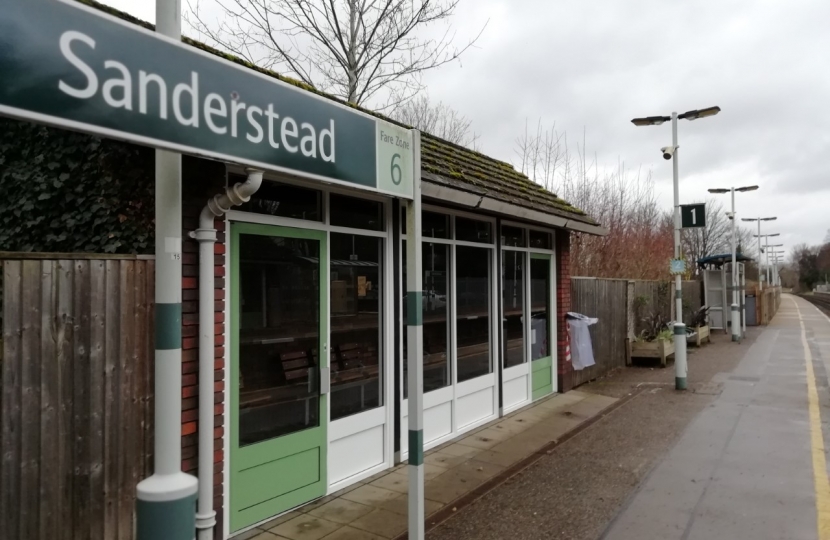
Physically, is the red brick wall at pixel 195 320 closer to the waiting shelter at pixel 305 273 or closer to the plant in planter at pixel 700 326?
the waiting shelter at pixel 305 273

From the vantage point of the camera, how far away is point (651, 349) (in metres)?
12.8

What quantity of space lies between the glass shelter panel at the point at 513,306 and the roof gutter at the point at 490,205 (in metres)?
0.69

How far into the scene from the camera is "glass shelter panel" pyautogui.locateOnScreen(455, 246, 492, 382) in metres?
6.95

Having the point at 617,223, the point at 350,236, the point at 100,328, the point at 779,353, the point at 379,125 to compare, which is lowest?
the point at 779,353

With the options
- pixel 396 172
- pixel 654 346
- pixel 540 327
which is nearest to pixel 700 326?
pixel 654 346

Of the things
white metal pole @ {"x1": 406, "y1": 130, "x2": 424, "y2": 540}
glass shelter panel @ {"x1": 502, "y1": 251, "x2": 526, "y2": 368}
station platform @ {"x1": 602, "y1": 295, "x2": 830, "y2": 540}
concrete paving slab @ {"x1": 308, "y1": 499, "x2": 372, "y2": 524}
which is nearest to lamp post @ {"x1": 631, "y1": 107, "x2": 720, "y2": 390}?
station platform @ {"x1": 602, "y1": 295, "x2": 830, "y2": 540}

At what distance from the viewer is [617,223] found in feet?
68.5

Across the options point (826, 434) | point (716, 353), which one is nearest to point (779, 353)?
point (716, 353)

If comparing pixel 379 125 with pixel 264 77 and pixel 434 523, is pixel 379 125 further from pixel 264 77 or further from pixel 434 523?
pixel 434 523

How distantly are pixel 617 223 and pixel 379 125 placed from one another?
757 inches

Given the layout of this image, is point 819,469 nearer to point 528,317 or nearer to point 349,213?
point 528,317

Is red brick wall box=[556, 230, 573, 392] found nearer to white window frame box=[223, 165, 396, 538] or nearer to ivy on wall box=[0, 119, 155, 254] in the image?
white window frame box=[223, 165, 396, 538]

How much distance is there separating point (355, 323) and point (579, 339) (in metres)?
5.53

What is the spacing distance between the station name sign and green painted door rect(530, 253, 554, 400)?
629 cm
